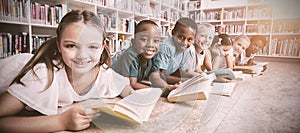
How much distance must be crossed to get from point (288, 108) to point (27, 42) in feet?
3.56

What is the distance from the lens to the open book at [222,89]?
3.06 feet

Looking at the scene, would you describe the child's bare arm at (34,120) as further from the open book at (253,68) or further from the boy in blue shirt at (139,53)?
the open book at (253,68)

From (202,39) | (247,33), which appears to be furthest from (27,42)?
(247,33)

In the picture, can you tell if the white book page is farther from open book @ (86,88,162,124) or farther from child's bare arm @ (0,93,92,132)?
child's bare arm @ (0,93,92,132)

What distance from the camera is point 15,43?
1.89ft

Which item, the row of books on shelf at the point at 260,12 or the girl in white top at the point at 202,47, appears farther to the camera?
the row of books on shelf at the point at 260,12

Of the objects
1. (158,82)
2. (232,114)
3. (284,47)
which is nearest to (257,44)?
(284,47)

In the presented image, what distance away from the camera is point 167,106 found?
0.71 m

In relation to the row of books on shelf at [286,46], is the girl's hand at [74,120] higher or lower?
lower

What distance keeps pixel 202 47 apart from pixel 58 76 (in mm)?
603

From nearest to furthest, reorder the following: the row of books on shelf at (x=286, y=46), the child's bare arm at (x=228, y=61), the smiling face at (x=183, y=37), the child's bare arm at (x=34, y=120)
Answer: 1. the child's bare arm at (x=34, y=120)
2. the smiling face at (x=183, y=37)
3. the row of books on shelf at (x=286, y=46)
4. the child's bare arm at (x=228, y=61)

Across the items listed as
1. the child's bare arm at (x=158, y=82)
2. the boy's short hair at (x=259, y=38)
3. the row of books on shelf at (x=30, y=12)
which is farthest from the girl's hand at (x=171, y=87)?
the boy's short hair at (x=259, y=38)

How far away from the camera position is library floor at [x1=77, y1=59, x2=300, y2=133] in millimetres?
580

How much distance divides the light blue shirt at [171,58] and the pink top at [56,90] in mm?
159
